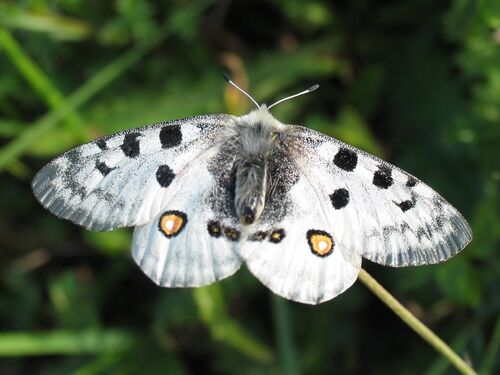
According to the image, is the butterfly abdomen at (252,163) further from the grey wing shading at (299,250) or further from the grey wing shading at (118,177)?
the grey wing shading at (118,177)

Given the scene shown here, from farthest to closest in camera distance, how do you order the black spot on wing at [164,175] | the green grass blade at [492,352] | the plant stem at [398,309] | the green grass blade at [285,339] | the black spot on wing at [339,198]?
the green grass blade at [285,339], the green grass blade at [492,352], the black spot on wing at [164,175], the black spot on wing at [339,198], the plant stem at [398,309]

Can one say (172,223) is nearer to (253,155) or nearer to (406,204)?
(253,155)

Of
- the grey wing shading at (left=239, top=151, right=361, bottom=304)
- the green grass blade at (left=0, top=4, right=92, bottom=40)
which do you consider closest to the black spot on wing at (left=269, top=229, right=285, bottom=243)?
the grey wing shading at (left=239, top=151, right=361, bottom=304)

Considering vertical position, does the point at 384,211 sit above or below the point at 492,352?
above

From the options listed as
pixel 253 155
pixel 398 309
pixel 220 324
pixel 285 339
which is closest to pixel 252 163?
pixel 253 155

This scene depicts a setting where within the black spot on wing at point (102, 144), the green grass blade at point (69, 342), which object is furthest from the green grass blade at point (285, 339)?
the black spot on wing at point (102, 144)
